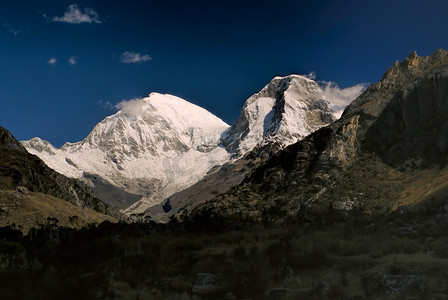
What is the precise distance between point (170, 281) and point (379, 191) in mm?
38093

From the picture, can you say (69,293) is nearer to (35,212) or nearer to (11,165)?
(35,212)

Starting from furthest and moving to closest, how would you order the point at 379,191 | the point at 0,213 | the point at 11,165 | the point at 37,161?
the point at 37,161 → the point at 11,165 → the point at 0,213 → the point at 379,191

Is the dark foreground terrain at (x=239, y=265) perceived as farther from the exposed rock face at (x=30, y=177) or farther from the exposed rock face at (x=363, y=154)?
the exposed rock face at (x=30, y=177)

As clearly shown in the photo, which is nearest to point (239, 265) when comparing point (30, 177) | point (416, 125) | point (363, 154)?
point (416, 125)

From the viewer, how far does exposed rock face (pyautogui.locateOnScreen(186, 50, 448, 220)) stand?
185ft

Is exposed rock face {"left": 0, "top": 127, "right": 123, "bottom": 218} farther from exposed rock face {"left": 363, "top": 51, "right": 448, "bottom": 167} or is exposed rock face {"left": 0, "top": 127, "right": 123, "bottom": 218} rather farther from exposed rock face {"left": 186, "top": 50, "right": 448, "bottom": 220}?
exposed rock face {"left": 363, "top": 51, "right": 448, "bottom": 167}

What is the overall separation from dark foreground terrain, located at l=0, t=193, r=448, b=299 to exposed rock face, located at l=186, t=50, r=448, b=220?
82.8ft

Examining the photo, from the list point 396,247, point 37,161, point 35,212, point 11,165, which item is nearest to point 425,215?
point 396,247

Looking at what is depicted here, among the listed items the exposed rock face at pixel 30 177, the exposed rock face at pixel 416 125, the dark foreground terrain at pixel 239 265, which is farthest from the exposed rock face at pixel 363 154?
the exposed rock face at pixel 30 177

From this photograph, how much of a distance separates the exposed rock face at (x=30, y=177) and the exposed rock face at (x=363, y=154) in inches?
1681

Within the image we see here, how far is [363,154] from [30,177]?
69.6 metres

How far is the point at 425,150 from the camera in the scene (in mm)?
56875

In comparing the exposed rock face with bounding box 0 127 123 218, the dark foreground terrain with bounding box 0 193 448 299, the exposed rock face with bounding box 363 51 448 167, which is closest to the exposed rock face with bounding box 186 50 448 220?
the exposed rock face with bounding box 363 51 448 167

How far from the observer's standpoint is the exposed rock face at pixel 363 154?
5625 cm
